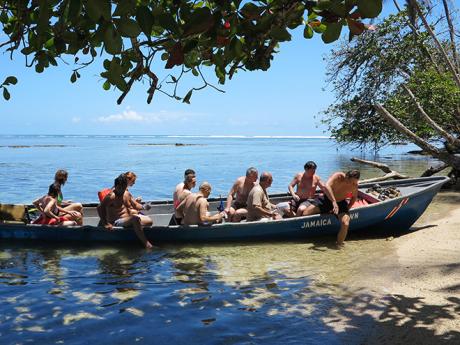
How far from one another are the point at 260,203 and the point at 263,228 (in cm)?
50

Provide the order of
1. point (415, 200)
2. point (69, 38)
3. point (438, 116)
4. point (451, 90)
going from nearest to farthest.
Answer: point (69, 38) < point (415, 200) < point (451, 90) < point (438, 116)

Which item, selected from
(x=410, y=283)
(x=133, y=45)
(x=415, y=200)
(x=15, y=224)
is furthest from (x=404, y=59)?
(x=133, y=45)

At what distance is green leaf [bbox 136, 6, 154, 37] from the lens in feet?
8.42

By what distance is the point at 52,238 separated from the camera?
9.45 metres

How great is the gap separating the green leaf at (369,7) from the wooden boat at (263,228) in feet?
22.8

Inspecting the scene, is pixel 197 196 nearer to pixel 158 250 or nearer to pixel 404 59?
pixel 158 250

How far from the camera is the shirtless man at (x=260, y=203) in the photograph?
9.51 meters

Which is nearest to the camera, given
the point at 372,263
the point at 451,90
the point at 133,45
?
the point at 133,45

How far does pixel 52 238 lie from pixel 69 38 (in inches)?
272

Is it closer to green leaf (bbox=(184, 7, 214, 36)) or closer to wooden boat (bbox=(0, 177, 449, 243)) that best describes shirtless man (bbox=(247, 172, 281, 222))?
wooden boat (bbox=(0, 177, 449, 243))

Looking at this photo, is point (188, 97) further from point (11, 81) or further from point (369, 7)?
point (369, 7)

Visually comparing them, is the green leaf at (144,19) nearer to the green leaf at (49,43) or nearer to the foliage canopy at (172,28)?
the foliage canopy at (172,28)

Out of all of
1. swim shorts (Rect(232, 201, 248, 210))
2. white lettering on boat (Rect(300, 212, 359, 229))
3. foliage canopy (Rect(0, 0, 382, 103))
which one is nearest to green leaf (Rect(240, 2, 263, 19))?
foliage canopy (Rect(0, 0, 382, 103))

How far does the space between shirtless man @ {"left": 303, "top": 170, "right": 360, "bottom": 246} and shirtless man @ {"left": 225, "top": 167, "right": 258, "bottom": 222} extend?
58.5 inches
